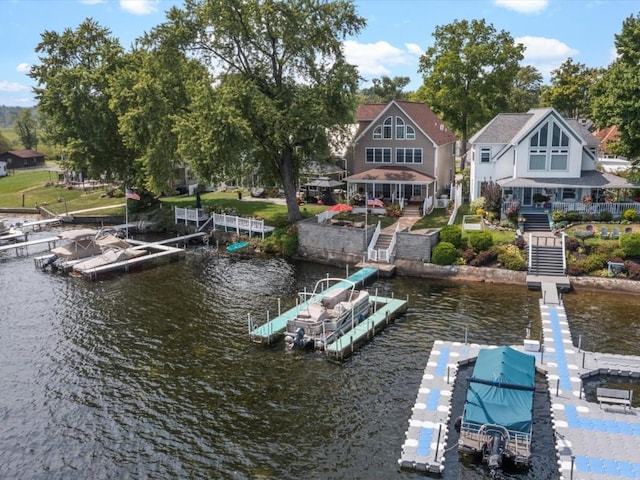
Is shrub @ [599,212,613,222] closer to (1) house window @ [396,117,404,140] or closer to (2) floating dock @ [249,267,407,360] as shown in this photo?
(2) floating dock @ [249,267,407,360]

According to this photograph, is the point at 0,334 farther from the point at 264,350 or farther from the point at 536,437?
the point at 536,437

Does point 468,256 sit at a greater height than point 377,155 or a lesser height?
lesser

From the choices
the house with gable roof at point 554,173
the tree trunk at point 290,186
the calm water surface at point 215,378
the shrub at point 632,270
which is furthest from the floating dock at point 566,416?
the tree trunk at point 290,186

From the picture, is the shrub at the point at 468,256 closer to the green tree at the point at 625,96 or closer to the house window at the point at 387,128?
the green tree at the point at 625,96

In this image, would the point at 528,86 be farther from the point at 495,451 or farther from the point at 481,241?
the point at 495,451

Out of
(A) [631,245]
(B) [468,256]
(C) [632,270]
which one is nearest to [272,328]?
(B) [468,256]

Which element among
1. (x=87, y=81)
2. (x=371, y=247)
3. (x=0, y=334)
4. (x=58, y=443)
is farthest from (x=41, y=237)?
(x=58, y=443)
